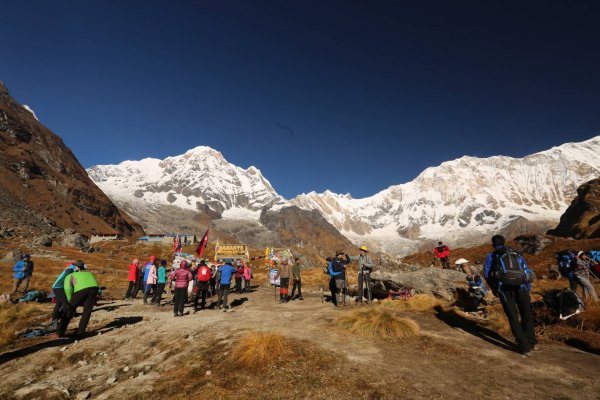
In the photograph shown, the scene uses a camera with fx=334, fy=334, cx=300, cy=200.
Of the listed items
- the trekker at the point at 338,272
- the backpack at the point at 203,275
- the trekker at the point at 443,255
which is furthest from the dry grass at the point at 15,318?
the trekker at the point at 443,255

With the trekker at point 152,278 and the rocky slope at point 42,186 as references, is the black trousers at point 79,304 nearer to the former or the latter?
the trekker at point 152,278

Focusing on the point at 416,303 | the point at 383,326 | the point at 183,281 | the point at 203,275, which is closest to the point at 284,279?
the point at 203,275

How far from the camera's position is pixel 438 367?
22.3 feet

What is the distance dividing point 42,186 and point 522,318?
16034cm

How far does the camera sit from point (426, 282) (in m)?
16.4

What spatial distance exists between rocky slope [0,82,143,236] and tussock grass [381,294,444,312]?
8557cm

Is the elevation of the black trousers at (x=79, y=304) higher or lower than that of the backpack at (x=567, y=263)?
lower

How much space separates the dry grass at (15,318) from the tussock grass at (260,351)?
7.85 m

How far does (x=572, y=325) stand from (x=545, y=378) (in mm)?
4712

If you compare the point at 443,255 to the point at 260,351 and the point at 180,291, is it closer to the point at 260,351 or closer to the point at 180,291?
the point at 180,291

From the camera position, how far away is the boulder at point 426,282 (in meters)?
15.6

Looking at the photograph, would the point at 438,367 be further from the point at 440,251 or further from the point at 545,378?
the point at 440,251

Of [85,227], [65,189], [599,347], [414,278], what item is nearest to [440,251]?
[414,278]

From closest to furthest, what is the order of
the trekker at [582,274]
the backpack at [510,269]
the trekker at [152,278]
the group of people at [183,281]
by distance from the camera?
the backpack at [510,269], the trekker at [582,274], the group of people at [183,281], the trekker at [152,278]
